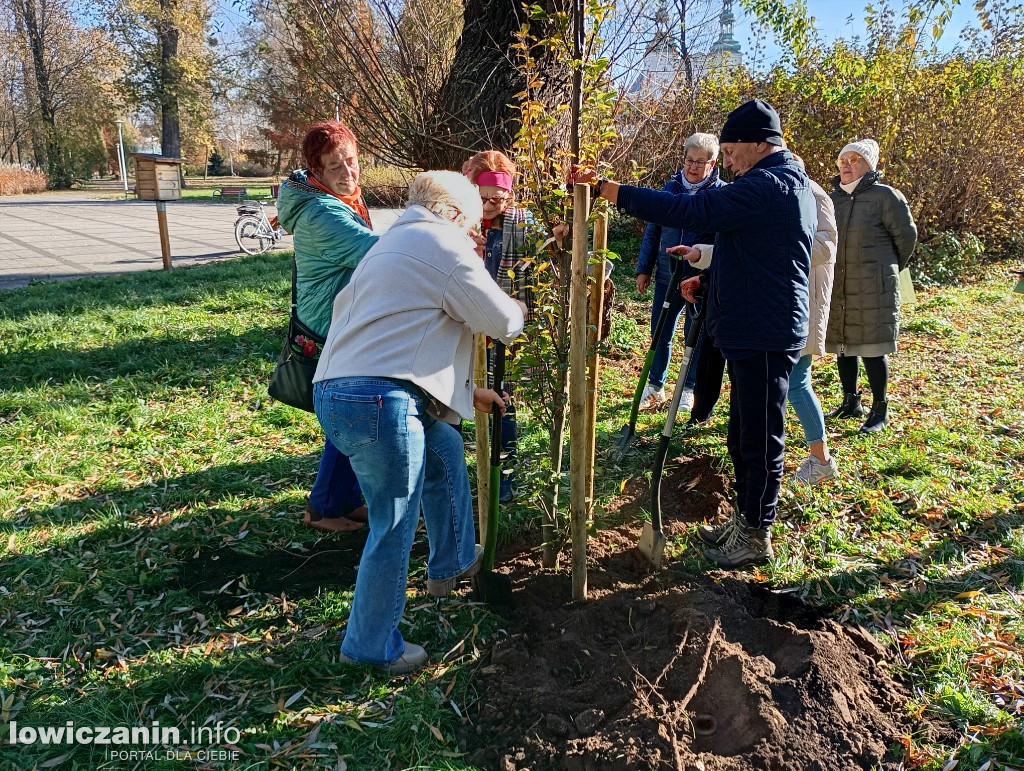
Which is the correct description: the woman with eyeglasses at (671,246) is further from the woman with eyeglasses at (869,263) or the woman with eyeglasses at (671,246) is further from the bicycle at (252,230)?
the bicycle at (252,230)

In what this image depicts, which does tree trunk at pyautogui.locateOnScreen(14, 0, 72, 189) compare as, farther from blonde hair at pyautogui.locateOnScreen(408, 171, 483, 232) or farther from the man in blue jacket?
the man in blue jacket

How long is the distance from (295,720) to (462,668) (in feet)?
2.10

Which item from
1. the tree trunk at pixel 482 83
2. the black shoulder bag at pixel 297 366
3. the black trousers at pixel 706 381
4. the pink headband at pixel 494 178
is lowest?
the black trousers at pixel 706 381

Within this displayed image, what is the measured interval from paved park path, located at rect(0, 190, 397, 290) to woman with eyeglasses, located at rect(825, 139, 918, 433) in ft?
30.3

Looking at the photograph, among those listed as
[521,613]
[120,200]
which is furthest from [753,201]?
[120,200]

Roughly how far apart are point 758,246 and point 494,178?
4.58 feet

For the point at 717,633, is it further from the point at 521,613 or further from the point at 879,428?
the point at 879,428

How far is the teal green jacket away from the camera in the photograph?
3.27 m

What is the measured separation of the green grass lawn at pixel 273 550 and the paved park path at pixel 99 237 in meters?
4.80

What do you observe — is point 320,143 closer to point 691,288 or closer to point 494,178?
point 494,178

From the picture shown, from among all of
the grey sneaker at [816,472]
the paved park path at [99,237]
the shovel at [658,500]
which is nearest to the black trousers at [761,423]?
the shovel at [658,500]

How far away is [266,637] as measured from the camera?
3037 mm

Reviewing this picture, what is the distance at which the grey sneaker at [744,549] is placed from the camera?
138 inches

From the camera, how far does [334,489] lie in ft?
12.7
